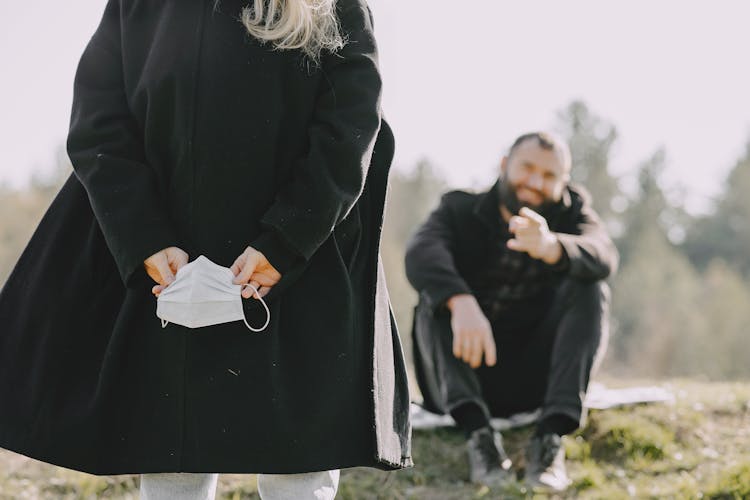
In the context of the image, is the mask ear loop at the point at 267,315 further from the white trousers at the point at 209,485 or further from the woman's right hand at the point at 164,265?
the white trousers at the point at 209,485

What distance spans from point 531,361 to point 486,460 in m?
0.68

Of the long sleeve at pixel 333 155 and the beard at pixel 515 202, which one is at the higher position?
the long sleeve at pixel 333 155

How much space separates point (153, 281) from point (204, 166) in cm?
31

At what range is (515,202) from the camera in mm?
4453

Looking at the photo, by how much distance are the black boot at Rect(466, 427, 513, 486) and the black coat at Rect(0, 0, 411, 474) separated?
1.69 m

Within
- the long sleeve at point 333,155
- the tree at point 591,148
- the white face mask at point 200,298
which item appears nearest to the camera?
the white face mask at point 200,298

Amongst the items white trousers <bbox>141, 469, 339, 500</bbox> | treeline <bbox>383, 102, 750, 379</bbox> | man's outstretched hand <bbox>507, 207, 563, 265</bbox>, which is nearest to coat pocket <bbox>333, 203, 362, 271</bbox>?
white trousers <bbox>141, 469, 339, 500</bbox>

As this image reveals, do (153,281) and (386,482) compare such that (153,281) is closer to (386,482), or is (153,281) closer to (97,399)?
(97,399)

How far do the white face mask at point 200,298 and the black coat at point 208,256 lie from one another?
0.31 ft

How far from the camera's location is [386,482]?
4.05 metres

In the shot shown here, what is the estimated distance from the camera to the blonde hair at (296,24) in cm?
226

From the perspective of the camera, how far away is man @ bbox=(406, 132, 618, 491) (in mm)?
3988

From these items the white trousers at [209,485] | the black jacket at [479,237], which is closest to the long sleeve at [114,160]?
the white trousers at [209,485]

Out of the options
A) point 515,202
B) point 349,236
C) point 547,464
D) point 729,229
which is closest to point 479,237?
point 515,202
